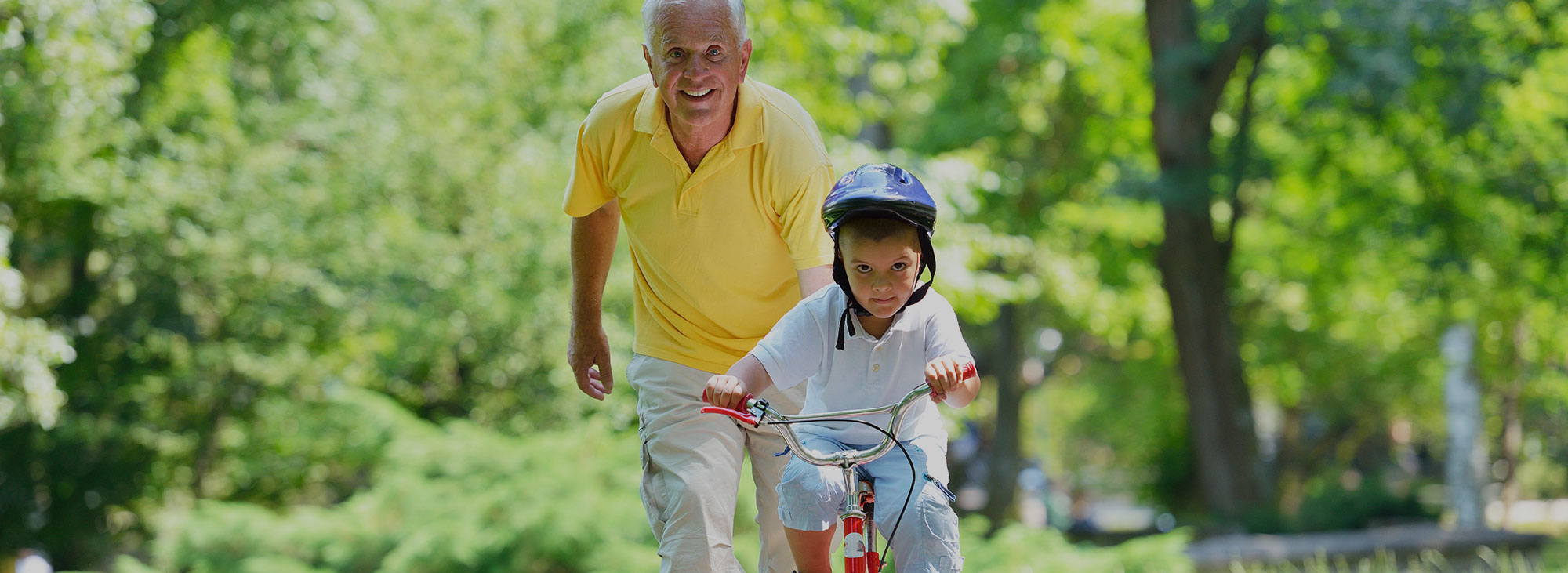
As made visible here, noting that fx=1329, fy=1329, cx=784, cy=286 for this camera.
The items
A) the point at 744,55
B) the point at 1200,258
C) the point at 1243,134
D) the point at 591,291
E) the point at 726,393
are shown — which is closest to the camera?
the point at 726,393

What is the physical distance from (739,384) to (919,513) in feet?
1.64

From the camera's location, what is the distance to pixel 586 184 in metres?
3.57

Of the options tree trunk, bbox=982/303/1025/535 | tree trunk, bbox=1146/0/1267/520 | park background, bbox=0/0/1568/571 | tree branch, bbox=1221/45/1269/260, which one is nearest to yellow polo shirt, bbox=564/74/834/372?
park background, bbox=0/0/1568/571

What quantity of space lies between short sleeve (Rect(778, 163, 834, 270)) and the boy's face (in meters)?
0.35

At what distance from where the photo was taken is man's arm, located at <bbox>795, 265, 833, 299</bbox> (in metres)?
3.28

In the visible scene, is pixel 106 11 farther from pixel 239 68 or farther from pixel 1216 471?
pixel 1216 471

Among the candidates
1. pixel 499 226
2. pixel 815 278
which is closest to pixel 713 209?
pixel 815 278

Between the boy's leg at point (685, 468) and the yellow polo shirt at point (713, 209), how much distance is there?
75 mm

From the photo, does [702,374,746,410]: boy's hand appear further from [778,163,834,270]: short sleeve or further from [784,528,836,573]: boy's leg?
[778,163,834,270]: short sleeve

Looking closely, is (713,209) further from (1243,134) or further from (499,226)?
(1243,134)

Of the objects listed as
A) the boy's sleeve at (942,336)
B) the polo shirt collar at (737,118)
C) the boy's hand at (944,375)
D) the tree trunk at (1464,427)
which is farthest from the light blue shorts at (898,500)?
the tree trunk at (1464,427)

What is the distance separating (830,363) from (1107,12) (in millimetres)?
17945

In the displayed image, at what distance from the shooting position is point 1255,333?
24141 mm

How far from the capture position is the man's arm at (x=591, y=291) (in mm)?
3746
